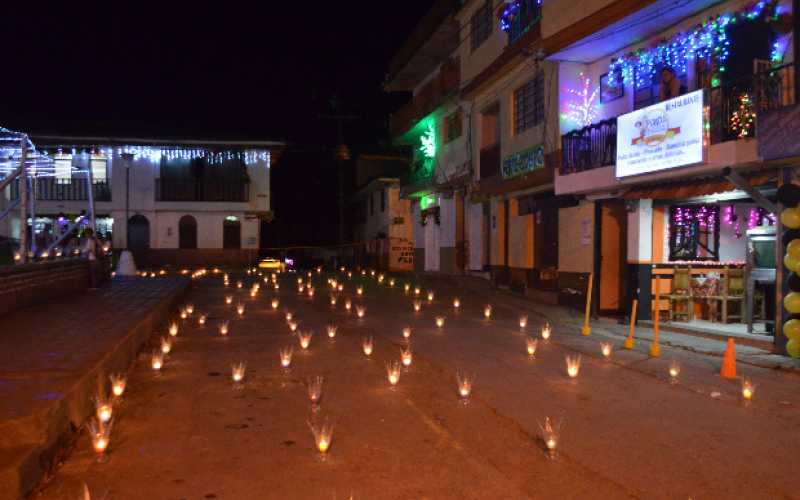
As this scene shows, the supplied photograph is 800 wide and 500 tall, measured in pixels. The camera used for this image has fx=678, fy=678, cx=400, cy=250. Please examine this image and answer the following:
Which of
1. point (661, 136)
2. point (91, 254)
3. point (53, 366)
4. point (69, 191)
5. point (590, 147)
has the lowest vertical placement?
point (53, 366)

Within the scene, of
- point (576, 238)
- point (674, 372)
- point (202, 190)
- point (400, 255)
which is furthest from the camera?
point (202, 190)

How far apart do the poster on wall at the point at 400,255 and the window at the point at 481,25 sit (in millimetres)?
14660

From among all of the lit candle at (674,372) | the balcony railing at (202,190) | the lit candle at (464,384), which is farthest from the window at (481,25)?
the balcony railing at (202,190)

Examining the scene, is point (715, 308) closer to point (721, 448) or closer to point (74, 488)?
point (721, 448)

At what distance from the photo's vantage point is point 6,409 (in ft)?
17.7

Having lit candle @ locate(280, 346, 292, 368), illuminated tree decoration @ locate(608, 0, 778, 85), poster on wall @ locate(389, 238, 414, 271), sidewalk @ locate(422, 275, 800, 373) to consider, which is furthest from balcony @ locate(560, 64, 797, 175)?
poster on wall @ locate(389, 238, 414, 271)

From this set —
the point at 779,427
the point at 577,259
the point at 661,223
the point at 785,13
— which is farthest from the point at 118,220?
the point at 779,427

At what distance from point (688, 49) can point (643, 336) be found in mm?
6239

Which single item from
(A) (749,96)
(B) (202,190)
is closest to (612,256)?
(A) (749,96)

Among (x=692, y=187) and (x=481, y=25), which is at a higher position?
(x=481, y=25)

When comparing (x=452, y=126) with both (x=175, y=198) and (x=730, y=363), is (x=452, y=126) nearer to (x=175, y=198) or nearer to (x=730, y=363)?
(x=175, y=198)

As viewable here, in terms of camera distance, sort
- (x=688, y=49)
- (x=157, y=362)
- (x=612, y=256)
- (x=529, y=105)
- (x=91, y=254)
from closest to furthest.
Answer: (x=157, y=362) → (x=688, y=49) → (x=612, y=256) → (x=91, y=254) → (x=529, y=105)

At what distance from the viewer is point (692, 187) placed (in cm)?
1323

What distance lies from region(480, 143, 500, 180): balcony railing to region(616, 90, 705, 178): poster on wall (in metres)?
10.0
